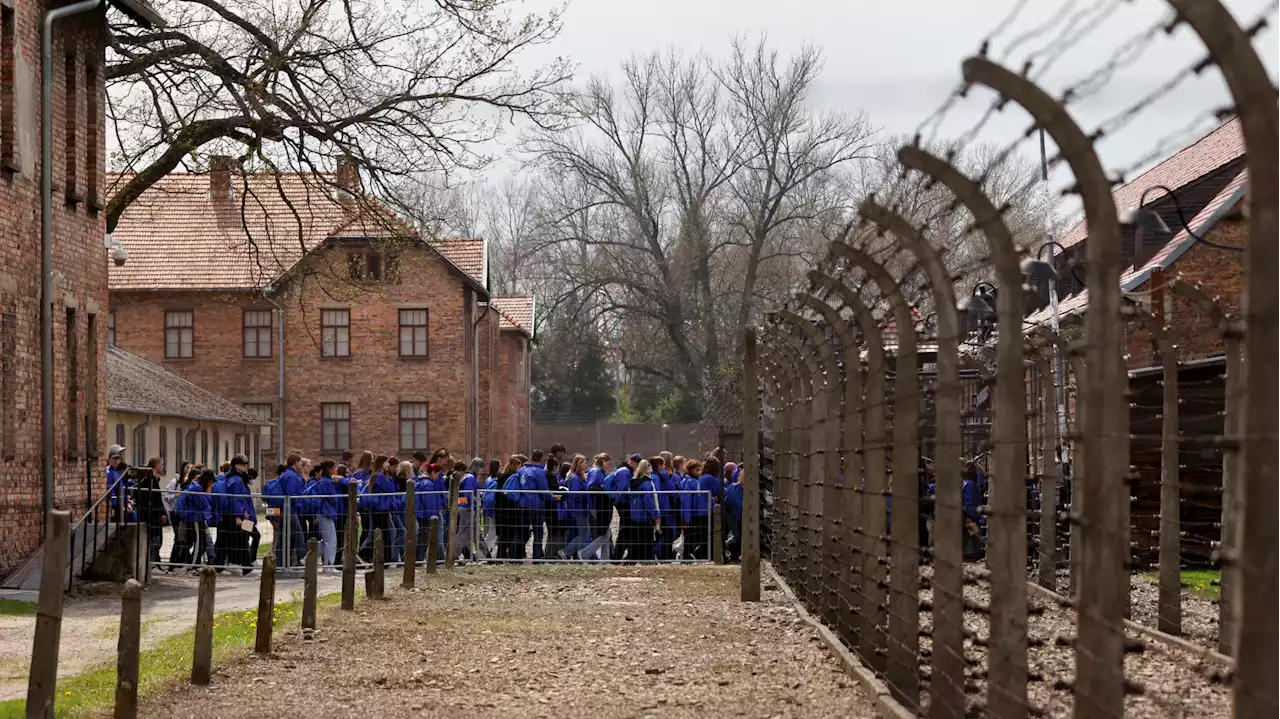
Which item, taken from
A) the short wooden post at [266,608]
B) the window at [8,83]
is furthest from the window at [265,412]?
the short wooden post at [266,608]

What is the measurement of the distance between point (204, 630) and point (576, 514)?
13.6 meters

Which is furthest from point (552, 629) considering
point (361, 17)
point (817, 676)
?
point (361, 17)

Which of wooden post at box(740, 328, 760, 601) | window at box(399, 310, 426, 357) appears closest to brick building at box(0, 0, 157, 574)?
wooden post at box(740, 328, 760, 601)

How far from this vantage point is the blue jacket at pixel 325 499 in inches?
914

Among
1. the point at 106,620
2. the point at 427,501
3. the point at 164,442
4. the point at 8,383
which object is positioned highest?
the point at 8,383

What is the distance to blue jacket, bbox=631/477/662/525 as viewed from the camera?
24203 mm

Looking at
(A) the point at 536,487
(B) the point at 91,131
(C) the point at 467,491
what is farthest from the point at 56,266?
(A) the point at 536,487

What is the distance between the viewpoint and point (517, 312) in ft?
223

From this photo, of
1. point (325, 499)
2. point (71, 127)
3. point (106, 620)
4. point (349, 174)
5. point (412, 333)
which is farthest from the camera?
point (412, 333)

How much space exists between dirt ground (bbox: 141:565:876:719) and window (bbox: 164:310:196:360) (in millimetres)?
37786

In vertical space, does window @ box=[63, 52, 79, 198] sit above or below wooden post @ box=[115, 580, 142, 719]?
above

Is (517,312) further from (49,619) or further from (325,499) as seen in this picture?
(49,619)

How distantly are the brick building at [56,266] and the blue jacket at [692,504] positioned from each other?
7.59 m

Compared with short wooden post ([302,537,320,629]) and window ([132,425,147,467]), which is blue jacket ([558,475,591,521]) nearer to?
short wooden post ([302,537,320,629])
